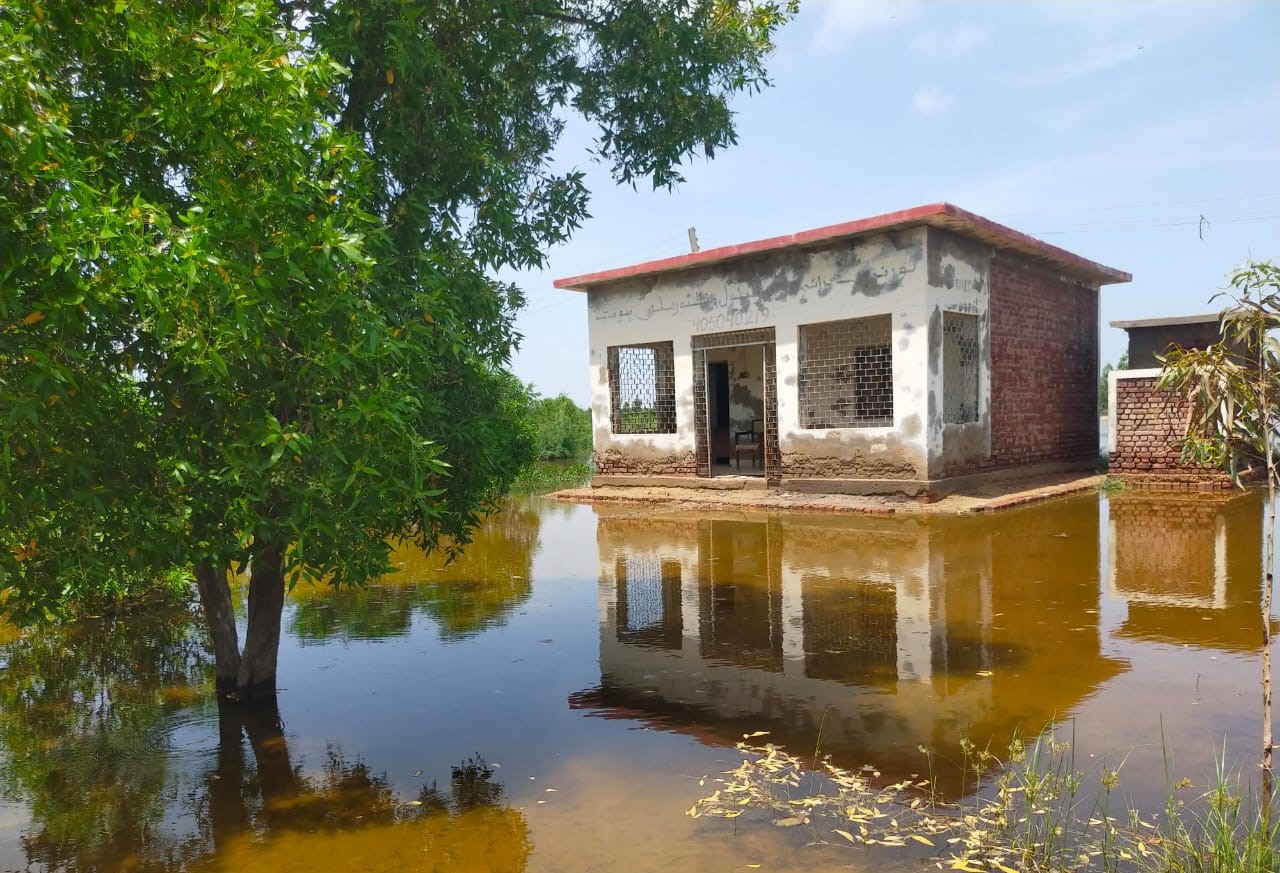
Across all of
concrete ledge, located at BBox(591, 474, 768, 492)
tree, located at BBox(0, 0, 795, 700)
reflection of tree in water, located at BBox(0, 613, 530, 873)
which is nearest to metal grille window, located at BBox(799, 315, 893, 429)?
concrete ledge, located at BBox(591, 474, 768, 492)

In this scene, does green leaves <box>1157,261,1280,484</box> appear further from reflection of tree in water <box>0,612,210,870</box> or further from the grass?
reflection of tree in water <box>0,612,210,870</box>

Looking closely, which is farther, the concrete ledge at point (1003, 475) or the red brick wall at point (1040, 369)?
the red brick wall at point (1040, 369)

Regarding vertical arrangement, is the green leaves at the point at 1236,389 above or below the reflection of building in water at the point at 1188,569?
above

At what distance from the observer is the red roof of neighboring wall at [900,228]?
453 inches

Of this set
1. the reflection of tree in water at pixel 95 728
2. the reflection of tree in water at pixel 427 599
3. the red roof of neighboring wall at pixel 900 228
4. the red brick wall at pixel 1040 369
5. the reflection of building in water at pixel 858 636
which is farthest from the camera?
the red brick wall at pixel 1040 369

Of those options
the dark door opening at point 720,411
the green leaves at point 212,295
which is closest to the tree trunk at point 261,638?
the green leaves at point 212,295

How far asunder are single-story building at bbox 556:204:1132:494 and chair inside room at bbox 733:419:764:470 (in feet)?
0.25

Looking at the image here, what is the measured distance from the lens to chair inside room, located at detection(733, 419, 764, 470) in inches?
640

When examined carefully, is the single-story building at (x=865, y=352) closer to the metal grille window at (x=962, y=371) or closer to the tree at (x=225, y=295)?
the metal grille window at (x=962, y=371)

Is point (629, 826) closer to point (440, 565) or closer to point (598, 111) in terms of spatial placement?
point (598, 111)

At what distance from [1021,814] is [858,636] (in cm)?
257

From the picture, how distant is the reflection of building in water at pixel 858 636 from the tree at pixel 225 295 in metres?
1.84

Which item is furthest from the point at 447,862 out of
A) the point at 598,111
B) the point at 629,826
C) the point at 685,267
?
the point at 685,267

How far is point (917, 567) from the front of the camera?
26.1ft
